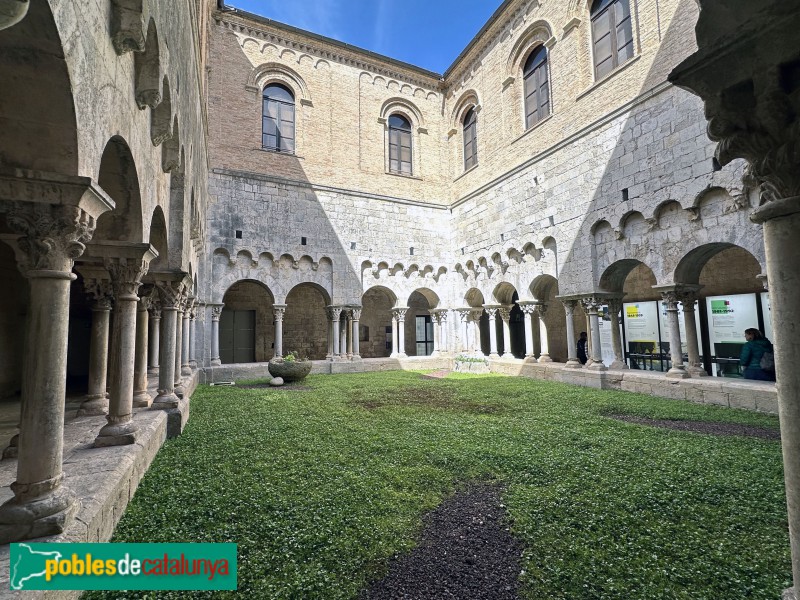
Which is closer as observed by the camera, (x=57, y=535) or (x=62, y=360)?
(x=57, y=535)

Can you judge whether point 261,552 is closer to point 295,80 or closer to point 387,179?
point 387,179

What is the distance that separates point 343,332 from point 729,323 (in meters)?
10.4

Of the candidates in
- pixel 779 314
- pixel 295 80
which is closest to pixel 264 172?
pixel 295 80

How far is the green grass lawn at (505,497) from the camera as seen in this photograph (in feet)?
7.70

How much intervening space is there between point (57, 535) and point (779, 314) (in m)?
3.71

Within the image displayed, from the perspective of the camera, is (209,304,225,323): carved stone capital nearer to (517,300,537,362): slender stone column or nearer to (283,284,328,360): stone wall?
(283,284,328,360): stone wall

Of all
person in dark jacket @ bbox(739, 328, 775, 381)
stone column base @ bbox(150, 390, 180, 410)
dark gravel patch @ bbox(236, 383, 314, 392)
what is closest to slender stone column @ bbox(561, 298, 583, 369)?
person in dark jacket @ bbox(739, 328, 775, 381)

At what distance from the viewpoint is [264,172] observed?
12.8m

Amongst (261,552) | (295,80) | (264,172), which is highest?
(295,80)

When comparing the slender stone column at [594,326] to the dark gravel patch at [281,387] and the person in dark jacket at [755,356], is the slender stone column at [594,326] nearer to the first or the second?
the person in dark jacket at [755,356]

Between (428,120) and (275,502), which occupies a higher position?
(428,120)

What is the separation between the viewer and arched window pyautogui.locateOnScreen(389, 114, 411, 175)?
15423mm

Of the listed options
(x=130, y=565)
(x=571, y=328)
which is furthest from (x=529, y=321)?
(x=130, y=565)

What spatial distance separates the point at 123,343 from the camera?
13.1 ft
